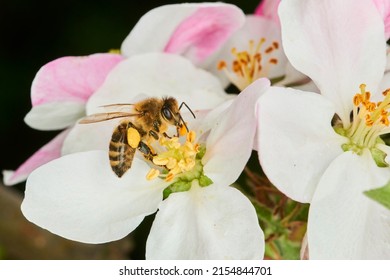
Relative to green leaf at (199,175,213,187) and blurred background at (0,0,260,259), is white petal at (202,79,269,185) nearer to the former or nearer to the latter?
green leaf at (199,175,213,187)

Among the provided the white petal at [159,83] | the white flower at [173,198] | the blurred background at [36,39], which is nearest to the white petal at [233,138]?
the white flower at [173,198]

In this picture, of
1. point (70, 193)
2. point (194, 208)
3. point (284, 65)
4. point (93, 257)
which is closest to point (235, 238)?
point (194, 208)

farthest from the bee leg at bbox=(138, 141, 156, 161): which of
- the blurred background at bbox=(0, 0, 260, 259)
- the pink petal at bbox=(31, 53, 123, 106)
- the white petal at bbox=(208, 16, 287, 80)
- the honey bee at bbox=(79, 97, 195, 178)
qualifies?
the blurred background at bbox=(0, 0, 260, 259)

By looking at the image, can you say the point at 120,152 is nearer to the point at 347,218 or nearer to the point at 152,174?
the point at 152,174

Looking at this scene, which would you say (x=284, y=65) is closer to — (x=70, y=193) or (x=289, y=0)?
(x=289, y=0)

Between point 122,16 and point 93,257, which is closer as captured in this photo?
point 93,257

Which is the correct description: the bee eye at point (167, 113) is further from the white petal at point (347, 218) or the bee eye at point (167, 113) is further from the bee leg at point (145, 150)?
the white petal at point (347, 218)

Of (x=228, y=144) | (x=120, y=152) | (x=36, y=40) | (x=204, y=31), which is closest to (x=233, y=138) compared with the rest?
(x=228, y=144)
